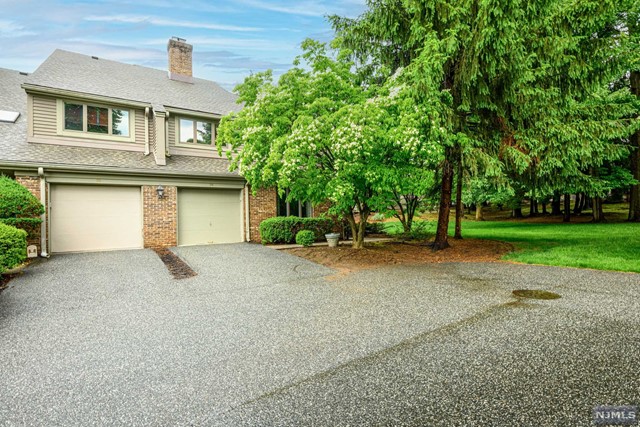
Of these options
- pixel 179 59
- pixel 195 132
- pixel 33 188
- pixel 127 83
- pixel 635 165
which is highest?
pixel 179 59

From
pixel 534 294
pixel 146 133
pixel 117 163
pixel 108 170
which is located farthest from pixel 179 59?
pixel 534 294

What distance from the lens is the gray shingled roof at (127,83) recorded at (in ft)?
39.9

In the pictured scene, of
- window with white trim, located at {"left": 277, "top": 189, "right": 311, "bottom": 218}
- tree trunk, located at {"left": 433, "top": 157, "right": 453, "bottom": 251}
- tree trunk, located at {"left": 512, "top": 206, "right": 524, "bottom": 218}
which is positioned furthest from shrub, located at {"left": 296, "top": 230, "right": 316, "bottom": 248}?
tree trunk, located at {"left": 512, "top": 206, "right": 524, "bottom": 218}

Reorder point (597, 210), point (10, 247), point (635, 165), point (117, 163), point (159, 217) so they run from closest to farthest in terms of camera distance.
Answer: point (10, 247)
point (117, 163)
point (159, 217)
point (635, 165)
point (597, 210)

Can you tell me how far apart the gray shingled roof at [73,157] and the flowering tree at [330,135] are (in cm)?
389

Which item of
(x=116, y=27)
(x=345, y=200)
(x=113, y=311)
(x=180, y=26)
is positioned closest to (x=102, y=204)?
(x=113, y=311)

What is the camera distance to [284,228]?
12617 mm

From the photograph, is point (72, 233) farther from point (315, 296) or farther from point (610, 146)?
point (610, 146)

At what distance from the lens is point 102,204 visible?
11.0 meters

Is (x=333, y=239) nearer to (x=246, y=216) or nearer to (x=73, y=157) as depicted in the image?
(x=246, y=216)

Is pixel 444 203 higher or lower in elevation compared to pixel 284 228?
higher

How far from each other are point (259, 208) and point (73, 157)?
248 inches

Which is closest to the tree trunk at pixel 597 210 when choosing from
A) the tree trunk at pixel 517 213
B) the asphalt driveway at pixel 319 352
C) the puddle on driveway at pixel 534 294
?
the tree trunk at pixel 517 213

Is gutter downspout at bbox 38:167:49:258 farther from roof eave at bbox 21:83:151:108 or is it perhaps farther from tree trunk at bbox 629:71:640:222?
tree trunk at bbox 629:71:640:222
